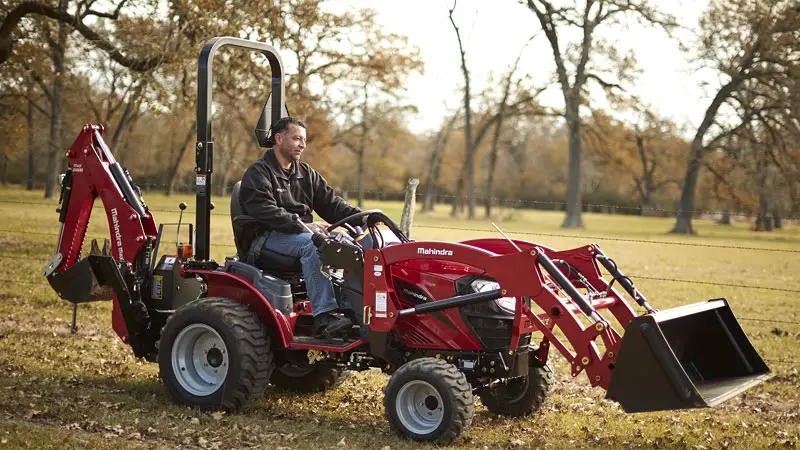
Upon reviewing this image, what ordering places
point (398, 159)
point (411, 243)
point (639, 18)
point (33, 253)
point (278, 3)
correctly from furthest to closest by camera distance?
point (398, 159)
point (639, 18)
point (278, 3)
point (33, 253)
point (411, 243)

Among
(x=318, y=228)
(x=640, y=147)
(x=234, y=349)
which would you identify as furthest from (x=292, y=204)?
(x=640, y=147)

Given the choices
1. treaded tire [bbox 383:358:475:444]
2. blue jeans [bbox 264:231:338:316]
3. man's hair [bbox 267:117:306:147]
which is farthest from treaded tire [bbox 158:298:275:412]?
man's hair [bbox 267:117:306:147]

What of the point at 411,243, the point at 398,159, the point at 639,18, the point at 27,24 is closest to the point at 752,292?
the point at 411,243

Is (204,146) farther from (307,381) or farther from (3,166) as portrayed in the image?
(3,166)

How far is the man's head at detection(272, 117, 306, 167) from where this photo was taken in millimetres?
6695

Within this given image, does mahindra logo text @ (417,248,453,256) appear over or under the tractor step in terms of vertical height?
over

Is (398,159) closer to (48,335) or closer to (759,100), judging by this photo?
(759,100)

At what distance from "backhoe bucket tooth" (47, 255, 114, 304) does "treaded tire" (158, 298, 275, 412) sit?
48.5 inches

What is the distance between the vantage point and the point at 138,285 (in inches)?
284

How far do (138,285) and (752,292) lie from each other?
43.1ft

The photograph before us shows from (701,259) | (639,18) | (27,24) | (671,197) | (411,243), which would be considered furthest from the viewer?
(671,197)

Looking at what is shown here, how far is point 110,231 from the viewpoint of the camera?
7375 millimetres

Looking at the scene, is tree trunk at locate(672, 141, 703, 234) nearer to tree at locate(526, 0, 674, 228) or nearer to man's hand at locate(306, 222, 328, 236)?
tree at locate(526, 0, 674, 228)

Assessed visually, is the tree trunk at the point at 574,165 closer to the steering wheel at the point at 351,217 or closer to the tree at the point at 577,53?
the tree at the point at 577,53
